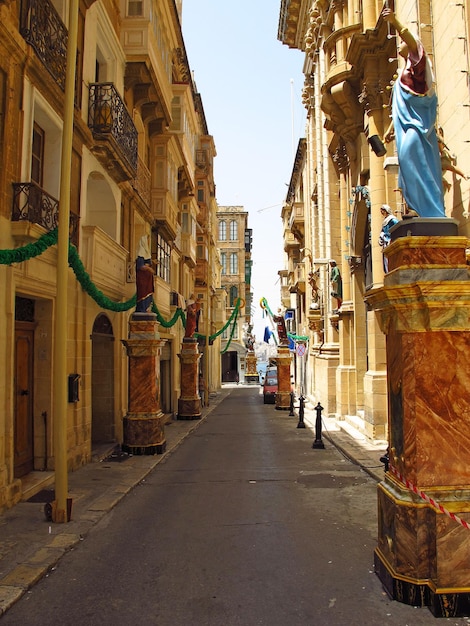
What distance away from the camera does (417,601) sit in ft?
16.1

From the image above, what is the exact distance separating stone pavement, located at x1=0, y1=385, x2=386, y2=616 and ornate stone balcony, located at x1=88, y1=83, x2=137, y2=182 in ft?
24.4

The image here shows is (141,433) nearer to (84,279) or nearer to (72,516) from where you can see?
(84,279)

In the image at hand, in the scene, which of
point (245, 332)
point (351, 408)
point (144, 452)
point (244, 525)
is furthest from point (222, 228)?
point (244, 525)

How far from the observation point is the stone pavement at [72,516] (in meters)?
5.81


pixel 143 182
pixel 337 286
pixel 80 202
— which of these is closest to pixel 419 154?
pixel 80 202

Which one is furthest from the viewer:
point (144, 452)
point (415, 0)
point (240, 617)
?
point (144, 452)

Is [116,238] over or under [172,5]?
under

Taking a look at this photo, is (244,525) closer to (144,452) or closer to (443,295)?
(443,295)

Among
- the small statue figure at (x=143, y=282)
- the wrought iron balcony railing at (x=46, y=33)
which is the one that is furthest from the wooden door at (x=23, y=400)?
the wrought iron balcony railing at (x=46, y=33)

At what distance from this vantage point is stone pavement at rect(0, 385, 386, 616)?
5.81 m

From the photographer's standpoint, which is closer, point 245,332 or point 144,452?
point 144,452

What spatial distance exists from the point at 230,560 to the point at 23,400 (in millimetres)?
5716

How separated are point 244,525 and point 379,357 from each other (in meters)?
8.12

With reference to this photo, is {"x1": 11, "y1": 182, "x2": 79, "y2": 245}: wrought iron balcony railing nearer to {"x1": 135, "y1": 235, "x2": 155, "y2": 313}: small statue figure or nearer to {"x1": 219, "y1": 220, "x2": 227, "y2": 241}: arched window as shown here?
{"x1": 135, "y1": 235, "x2": 155, "y2": 313}: small statue figure
